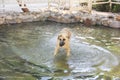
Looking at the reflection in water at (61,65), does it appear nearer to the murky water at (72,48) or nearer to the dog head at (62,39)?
the murky water at (72,48)

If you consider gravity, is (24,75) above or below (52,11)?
below

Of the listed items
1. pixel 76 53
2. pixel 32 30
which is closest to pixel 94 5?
pixel 32 30

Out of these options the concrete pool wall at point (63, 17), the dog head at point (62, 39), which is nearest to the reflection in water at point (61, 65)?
the dog head at point (62, 39)

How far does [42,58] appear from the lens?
9.46m

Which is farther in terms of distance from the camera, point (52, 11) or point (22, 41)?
point (52, 11)

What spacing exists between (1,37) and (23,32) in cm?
119

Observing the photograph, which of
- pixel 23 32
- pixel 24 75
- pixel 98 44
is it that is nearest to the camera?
pixel 24 75

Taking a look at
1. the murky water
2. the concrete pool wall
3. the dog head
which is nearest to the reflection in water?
the murky water

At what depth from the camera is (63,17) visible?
14820 mm

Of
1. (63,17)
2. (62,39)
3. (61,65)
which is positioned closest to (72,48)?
(62,39)

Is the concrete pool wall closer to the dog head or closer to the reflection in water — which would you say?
the reflection in water

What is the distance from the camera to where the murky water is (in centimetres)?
853

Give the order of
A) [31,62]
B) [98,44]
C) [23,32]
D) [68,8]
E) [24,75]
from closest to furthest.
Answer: [24,75] < [31,62] < [98,44] < [23,32] < [68,8]

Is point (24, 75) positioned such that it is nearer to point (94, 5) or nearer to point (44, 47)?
point (44, 47)
